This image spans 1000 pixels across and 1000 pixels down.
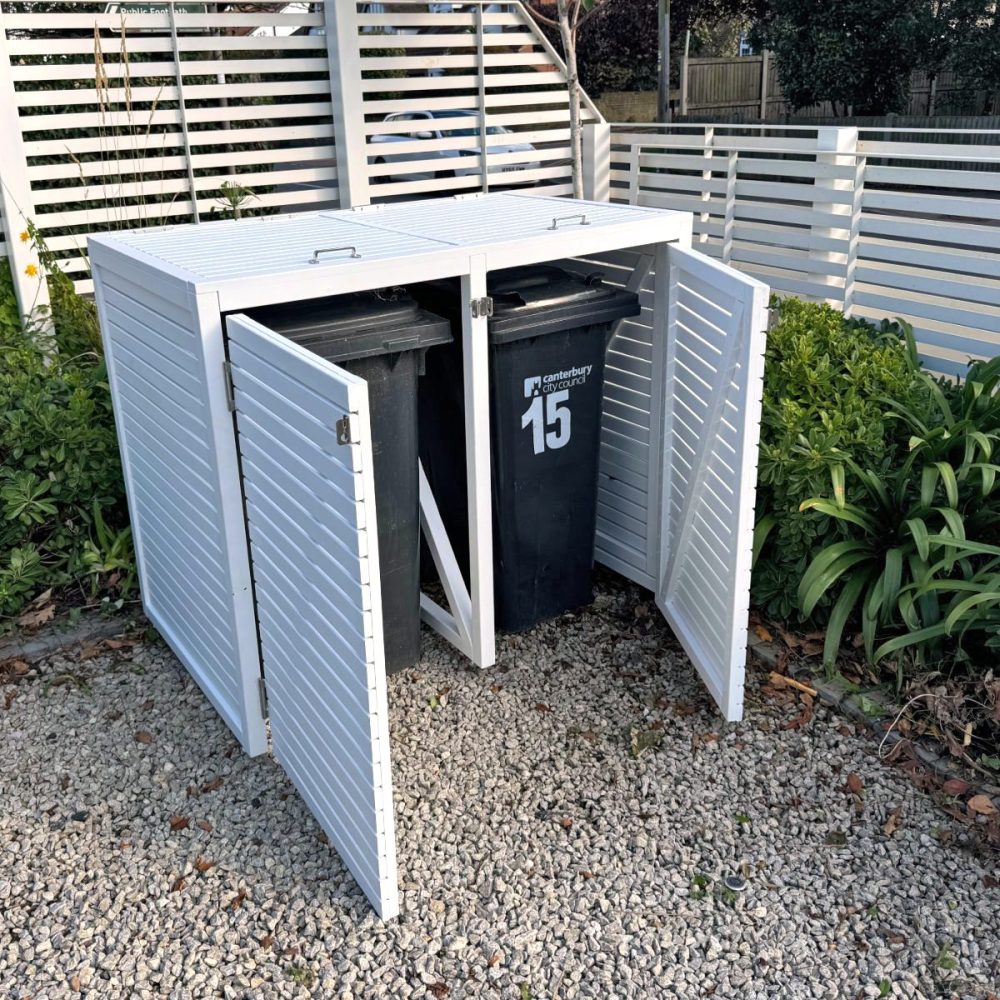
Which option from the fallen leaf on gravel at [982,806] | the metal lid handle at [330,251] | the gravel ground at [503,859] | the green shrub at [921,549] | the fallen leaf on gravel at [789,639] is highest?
the metal lid handle at [330,251]

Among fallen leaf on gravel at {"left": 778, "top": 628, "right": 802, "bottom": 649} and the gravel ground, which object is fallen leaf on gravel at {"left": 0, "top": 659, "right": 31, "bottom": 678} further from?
fallen leaf on gravel at {"left": 778, "top": 628, "right": 802, "bottom": 649}

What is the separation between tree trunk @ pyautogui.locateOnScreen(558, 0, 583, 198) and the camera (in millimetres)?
7373

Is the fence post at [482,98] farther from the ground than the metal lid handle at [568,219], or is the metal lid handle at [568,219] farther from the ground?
the fence post at [482,98]

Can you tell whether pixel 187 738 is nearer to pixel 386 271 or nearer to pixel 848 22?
pixel 386 271

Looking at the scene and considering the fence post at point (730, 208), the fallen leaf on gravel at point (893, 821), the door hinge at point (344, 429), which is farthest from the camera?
the fence post at point (730, 208)

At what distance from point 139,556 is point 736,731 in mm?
2388

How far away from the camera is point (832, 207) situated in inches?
249

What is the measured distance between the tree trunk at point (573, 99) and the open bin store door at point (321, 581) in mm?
5544

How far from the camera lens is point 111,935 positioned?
2.63 m

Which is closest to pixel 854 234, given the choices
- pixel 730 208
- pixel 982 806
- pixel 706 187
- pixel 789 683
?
pixel 730 208

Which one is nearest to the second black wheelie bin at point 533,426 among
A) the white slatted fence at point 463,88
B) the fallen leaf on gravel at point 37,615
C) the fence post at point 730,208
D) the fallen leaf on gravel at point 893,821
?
the fallen leaf on gravel at point 893,821

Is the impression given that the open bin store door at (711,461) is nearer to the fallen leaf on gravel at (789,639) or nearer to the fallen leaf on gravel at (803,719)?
the fallen leaf on gravel at (803,719)

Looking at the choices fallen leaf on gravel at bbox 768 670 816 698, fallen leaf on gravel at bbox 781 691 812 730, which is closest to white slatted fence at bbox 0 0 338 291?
fallen leaf on gravel at bbox 768 670 816 698

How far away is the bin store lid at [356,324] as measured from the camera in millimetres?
3105
